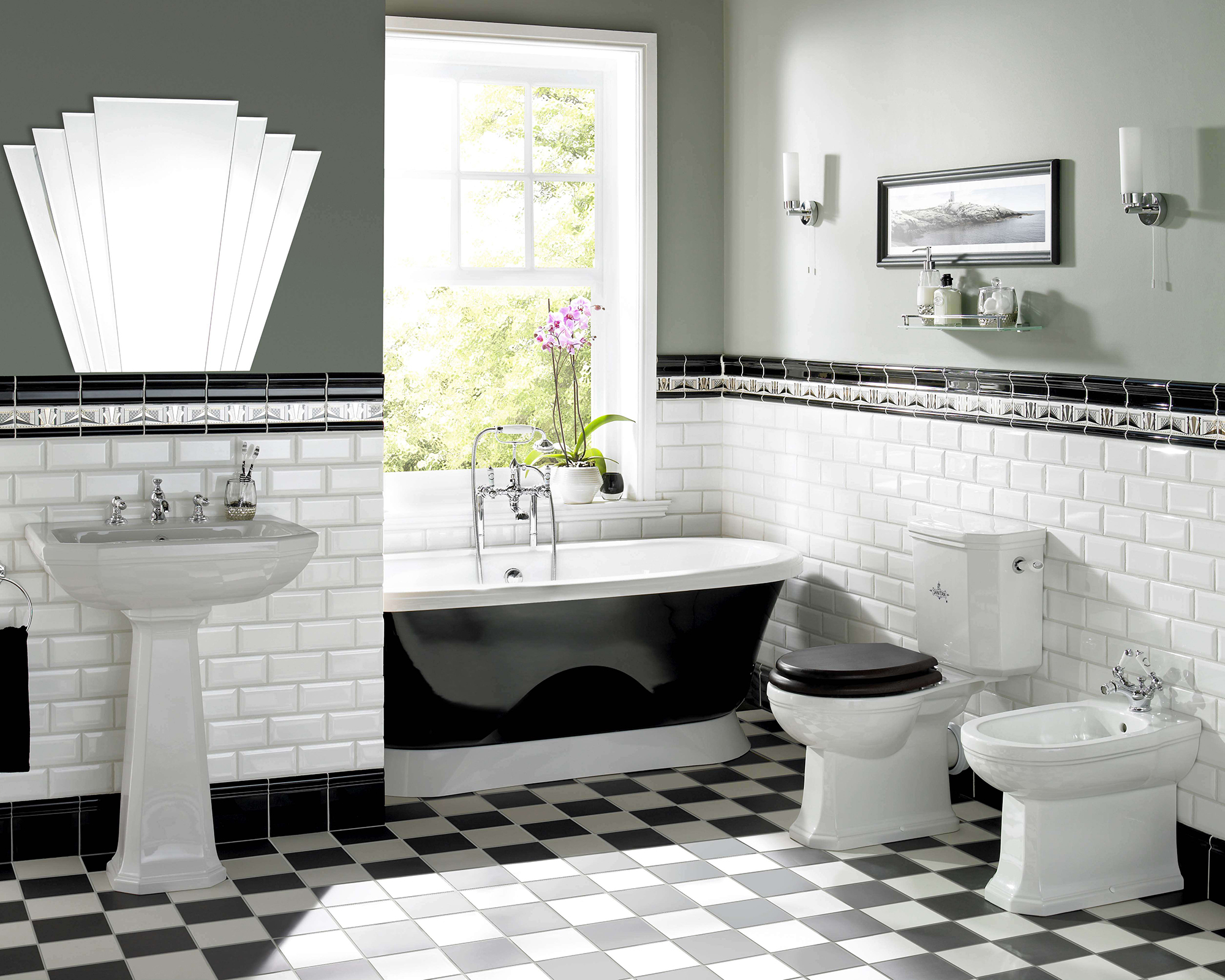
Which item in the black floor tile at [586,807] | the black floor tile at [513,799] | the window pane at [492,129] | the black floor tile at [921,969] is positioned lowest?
the black floor tile at [921,969]

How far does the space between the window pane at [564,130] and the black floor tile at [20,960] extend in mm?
3524

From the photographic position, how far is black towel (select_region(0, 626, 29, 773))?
12.1 feet

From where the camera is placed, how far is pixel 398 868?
12.6 ft

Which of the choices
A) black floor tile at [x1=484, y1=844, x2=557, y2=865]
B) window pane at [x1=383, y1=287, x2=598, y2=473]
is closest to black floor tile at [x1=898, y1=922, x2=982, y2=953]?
black floor tile at [x1=484, y1=844, x2=557, y2=865]

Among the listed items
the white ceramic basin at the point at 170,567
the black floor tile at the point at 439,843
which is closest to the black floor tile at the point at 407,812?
the black floor tile at the point at 439,843

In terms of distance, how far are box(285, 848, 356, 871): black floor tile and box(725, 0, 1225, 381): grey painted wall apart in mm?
2423

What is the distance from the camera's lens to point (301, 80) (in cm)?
398

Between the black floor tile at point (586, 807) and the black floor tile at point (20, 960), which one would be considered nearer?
the black floor tile at point (20, 960)

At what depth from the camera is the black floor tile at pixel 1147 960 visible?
125 inches

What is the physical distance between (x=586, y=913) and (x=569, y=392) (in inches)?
111

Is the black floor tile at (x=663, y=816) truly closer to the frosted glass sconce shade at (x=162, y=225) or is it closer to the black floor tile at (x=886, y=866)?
the black floor tile at (x=886, y=866)

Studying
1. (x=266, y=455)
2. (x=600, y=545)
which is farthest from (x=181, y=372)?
(x=600, y=545)

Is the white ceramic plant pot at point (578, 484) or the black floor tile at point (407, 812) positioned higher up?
the white ceramic plant pot at point (578, 484)

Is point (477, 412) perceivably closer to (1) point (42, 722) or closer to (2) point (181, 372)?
(2) point (181, 372)
